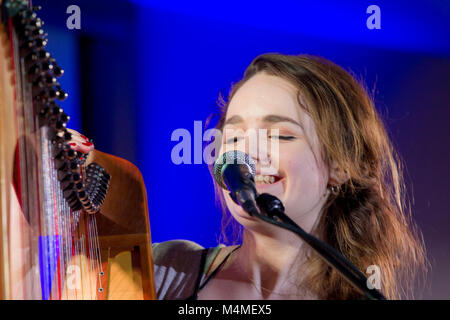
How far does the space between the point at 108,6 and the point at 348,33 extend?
0.76 meters

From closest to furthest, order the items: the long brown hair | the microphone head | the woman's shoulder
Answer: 1. the microphone head
2. the woman's shoulder
3. the long brown hair

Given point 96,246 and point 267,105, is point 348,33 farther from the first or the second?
point 96,246

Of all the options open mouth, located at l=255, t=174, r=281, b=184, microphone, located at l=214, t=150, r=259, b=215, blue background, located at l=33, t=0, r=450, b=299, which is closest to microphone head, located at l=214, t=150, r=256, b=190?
microphone, located at l=214, t=150, r=259, b=215

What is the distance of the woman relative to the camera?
132 cm

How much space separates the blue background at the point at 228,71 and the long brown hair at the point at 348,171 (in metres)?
0.14

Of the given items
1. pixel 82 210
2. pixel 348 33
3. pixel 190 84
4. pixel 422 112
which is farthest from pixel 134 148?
pixel 422 112

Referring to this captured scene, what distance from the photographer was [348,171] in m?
1.40

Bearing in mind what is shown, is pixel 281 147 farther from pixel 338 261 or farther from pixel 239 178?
pixel 338 261

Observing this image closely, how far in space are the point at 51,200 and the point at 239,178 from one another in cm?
33

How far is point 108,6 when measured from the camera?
1.57 metres

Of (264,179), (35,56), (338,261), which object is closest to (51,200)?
(35,56)

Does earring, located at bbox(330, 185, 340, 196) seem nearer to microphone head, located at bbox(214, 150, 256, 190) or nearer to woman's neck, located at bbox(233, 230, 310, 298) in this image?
woman's neck, located at bbox(233, 230, 310, 298)

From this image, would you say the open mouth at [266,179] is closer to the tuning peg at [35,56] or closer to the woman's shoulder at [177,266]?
the woman's shoulder at [177,266]

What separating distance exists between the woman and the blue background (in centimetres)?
17
